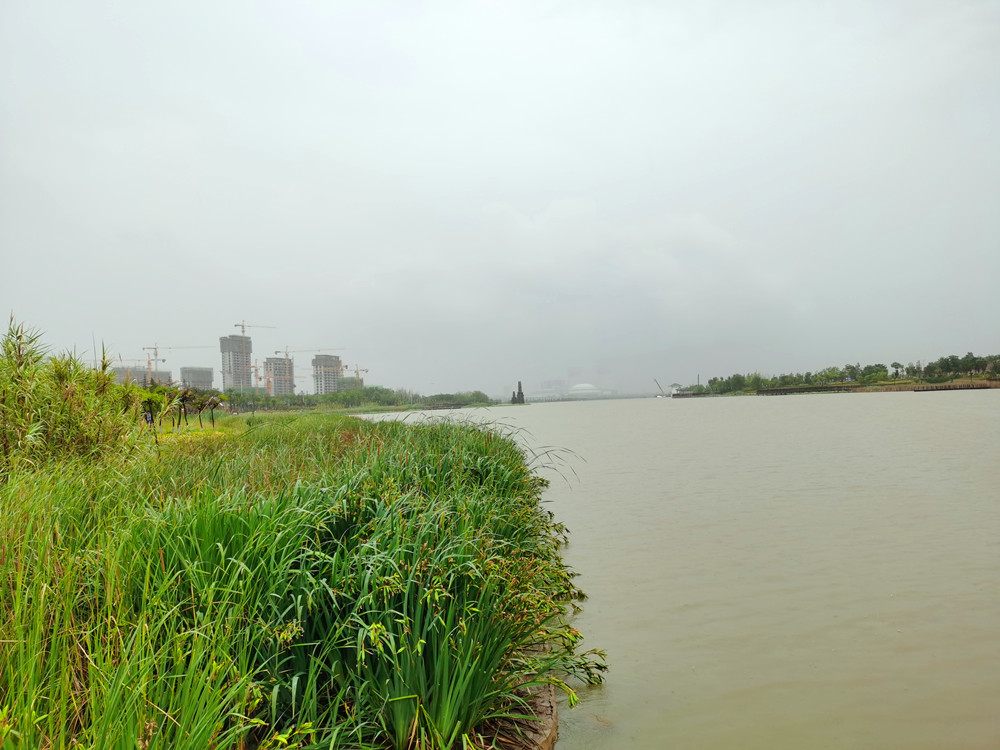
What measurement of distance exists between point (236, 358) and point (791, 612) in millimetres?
140847

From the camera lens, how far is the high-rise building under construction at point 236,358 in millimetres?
121875

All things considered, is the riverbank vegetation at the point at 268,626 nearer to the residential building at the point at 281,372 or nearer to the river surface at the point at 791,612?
the river surface at the point at 791,612

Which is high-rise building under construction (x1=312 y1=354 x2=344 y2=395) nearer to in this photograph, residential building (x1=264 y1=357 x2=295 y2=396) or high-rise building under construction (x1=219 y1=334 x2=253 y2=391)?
residential building (x1=264 y1=357 x2=295 y2=396)

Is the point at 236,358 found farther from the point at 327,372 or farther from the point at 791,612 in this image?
the point at 791,612

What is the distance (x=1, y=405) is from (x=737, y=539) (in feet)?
30.5

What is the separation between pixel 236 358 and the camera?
129 metres

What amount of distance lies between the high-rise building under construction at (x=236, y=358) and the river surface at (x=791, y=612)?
12625cm

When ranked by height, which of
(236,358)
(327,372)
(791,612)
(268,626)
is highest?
(236,358)

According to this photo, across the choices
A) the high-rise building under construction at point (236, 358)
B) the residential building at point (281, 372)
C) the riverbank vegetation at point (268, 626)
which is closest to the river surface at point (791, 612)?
the riverbank vegetation at point (268, 626)

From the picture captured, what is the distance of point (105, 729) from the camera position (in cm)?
156

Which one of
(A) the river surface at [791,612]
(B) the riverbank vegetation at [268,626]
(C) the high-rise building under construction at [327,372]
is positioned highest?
(C) the high-rise building under construction at [327,372]

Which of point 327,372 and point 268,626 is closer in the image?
point 268,626

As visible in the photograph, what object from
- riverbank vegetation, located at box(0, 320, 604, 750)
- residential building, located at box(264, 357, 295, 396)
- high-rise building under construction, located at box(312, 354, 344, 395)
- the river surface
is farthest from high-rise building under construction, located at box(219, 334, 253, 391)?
riverbank vegetation, located at box(0, 320, 604, 750)

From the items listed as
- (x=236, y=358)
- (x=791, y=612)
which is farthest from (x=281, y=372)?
(x=791, y=612)
